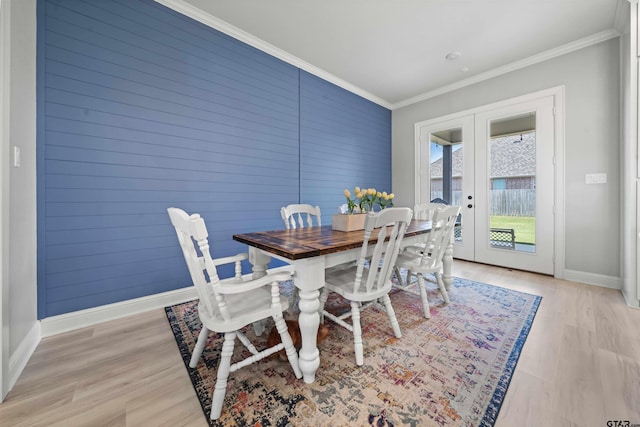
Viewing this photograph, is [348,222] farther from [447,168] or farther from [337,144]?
[447,168]

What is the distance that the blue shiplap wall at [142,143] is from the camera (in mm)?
1828

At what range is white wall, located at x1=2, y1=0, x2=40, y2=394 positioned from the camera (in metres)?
1.40

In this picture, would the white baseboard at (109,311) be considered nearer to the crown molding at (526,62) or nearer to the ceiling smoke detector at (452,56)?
the ceiling smoke detector at (452,56)

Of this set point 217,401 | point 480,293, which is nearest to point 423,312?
point 480,293

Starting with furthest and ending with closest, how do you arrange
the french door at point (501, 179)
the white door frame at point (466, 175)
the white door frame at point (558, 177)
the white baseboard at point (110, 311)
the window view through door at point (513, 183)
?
the white door frame at point (466, 175) < the window view through door at point (513, 183) < the french door at point (501, 179) < the white door frame at point (558, 177) < the white baseboard at point (110, 311)

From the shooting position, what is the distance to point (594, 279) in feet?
9.31

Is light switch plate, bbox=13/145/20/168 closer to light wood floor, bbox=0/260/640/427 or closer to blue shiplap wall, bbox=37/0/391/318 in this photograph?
blue shiplap wall, bbox=37/0/391/318

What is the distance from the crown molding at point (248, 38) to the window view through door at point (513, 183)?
93.2 inches

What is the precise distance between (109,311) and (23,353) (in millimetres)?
537

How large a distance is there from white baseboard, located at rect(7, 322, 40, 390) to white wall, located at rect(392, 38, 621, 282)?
5.10 m

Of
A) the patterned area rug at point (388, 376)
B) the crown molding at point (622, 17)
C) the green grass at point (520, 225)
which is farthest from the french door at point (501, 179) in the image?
the patterned area rug at point (388, 376)

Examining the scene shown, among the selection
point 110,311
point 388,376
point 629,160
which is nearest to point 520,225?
point 629,160

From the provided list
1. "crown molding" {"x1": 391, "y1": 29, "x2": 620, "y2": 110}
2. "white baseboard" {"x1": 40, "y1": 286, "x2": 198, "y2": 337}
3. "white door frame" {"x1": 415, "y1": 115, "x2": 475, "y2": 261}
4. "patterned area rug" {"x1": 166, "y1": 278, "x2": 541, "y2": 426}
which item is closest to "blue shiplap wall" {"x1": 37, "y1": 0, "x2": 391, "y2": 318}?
"white baseboard" {"x1": 40, "y1": 286, "x2": 198, "y2": 337}

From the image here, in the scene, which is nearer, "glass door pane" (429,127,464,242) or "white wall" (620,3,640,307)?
"white wall" (620,3,640,307)
